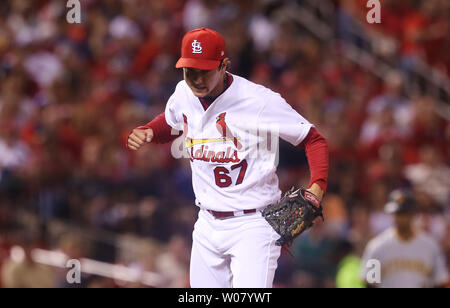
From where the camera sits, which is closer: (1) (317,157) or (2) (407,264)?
(1) (317,157)

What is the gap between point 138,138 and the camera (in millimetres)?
4082

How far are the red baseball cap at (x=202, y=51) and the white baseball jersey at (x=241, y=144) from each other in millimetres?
229

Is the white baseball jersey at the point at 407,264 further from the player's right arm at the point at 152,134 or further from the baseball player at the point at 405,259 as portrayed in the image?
the player's right arm at the point at 152,134

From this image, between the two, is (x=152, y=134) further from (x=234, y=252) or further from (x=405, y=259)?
(x=405, y=259)

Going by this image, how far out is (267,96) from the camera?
4016 millimetres

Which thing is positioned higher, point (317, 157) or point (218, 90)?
point (218, 90)

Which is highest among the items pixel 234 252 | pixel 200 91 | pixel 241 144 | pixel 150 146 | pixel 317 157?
pixel 150 146

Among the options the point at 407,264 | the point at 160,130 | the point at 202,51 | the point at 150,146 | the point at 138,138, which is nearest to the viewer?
the point at 202,51

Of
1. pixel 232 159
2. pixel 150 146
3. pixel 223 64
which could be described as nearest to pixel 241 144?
pixel 232 159

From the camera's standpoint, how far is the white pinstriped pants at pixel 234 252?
3.84m

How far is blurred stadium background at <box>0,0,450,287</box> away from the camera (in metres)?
6.50

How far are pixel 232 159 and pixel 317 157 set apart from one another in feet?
1.38

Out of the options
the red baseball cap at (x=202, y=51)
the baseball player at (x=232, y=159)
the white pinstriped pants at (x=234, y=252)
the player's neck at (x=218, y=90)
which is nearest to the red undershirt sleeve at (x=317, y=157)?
the baseball player at (x=232, y=159)

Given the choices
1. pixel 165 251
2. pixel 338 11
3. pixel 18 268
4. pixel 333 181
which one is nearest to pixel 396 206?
pixel 333 181
